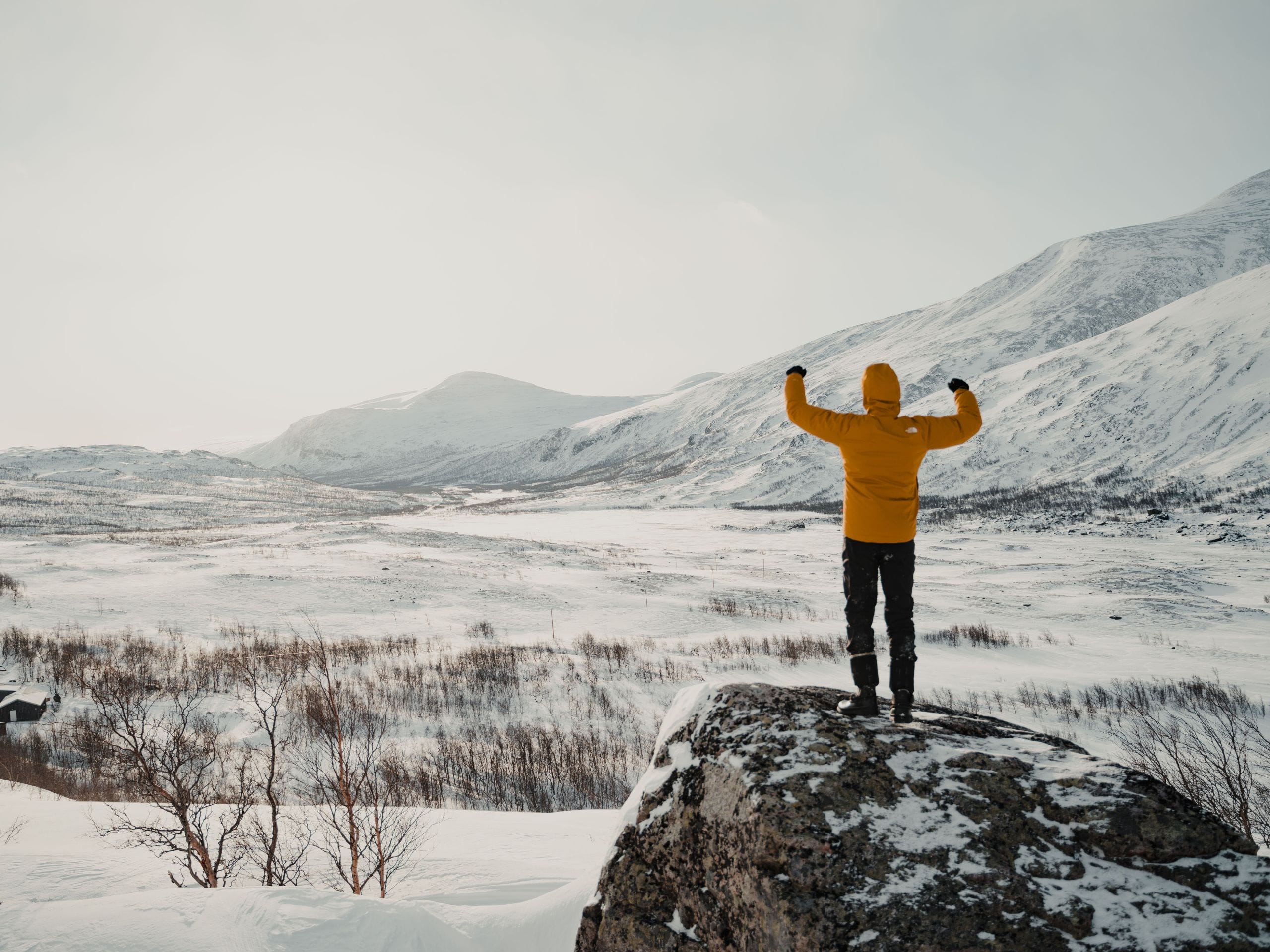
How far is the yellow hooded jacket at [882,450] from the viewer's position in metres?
4.00

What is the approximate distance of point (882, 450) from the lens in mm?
4004

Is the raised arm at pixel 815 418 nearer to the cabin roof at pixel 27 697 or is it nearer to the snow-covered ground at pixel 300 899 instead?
the snow-covered ground at pixel 300 899

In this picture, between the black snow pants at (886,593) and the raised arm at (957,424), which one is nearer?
the black snow pants at (886,593)

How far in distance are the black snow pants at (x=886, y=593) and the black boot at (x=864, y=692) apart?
19 centimetres

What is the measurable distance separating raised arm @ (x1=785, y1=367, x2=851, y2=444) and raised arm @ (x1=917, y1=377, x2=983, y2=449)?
1.65 ft

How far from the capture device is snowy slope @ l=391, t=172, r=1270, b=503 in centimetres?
8881

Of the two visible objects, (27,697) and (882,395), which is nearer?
(882,395)

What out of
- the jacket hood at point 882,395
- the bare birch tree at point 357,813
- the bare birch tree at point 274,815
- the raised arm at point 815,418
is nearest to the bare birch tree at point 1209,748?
the jacket hood at point 882,395

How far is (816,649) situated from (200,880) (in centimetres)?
1417

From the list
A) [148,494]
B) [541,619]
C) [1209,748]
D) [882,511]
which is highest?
[148,494]

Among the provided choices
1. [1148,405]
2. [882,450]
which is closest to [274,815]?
[882,450]

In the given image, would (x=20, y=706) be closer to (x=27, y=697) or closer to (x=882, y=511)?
(x=27, y=697)

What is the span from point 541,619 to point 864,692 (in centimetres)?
1903

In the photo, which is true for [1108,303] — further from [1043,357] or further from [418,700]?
[418,700]
